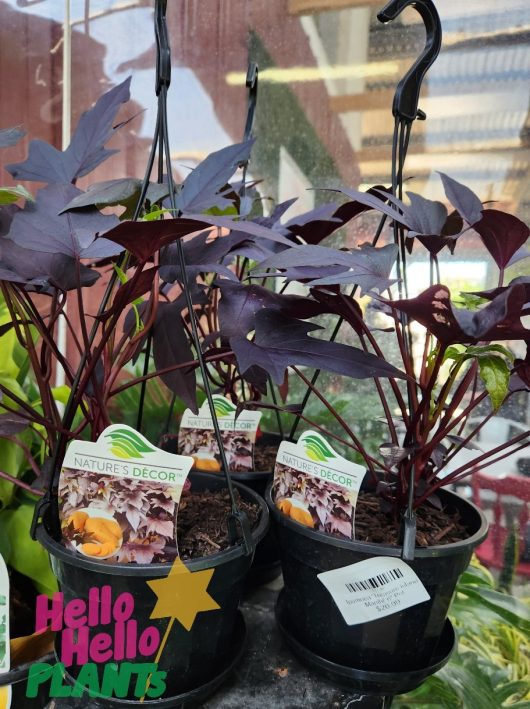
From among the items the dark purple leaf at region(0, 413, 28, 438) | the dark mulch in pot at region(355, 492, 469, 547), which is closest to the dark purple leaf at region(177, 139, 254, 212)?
the dark purple leaf at region(0, 413, 28, 438)

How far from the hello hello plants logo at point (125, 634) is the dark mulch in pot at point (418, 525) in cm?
20

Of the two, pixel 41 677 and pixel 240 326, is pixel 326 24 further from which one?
pixel 41 677

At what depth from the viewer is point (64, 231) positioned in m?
0.46

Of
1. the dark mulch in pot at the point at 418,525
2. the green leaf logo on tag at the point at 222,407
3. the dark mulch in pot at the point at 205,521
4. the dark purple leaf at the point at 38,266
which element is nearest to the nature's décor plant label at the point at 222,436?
the green leaf logo on tag at the point at 222,407

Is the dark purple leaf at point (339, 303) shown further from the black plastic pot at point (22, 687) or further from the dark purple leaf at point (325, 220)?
the black plastic pot at point (22, 687)

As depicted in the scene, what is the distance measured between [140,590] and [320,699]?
0.82 feet

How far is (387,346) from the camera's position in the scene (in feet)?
3.90

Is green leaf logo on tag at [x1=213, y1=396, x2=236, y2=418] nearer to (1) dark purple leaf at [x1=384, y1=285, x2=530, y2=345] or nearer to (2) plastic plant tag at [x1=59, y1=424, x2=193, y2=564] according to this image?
(2) plastic plant tag at [x1=59, y1=424, x2=193, y2=564]

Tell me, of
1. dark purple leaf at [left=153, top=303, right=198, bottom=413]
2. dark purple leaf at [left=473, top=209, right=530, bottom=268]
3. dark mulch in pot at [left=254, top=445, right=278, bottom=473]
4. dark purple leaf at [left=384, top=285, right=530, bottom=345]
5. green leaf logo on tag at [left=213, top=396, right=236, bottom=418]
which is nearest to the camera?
dark purple leaf at [left=384, top=285, right=530, bottom=345]

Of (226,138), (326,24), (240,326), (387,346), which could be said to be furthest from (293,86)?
(240,326)

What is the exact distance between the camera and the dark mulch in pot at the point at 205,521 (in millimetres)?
513

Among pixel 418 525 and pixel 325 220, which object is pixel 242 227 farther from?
pixel 418 525

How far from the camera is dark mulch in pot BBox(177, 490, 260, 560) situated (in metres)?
0.51

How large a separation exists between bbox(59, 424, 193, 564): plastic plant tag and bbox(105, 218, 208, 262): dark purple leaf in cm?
17
